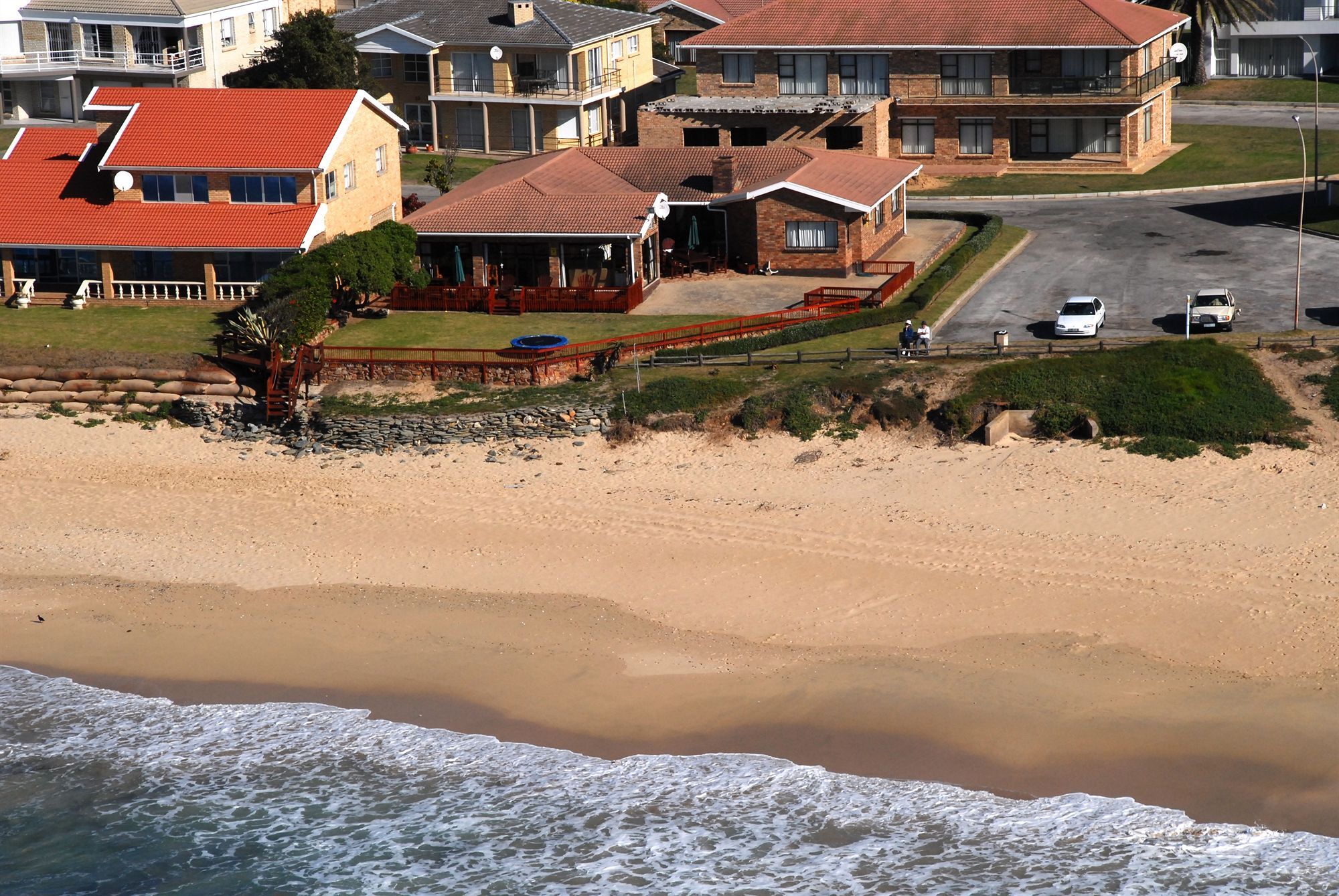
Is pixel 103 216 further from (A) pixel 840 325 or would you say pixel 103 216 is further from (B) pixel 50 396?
(A) pixel 840 325

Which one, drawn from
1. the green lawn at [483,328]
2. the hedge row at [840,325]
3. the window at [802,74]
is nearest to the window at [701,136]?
the window at [802,74]

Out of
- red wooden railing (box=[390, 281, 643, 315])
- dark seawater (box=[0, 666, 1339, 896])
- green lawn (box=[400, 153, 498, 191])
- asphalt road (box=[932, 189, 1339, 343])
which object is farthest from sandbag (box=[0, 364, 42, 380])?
asphalt road (box=[932, 189, 1339, 343])

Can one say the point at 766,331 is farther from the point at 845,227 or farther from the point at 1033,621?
the point at 1033,621

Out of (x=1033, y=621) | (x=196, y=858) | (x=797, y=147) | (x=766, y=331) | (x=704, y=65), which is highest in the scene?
(x=704, y=65)

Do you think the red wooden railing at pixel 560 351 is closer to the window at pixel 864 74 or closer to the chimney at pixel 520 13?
the window at pixel 864 74

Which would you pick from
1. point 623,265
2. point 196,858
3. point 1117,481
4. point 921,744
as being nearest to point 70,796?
point 196,858
